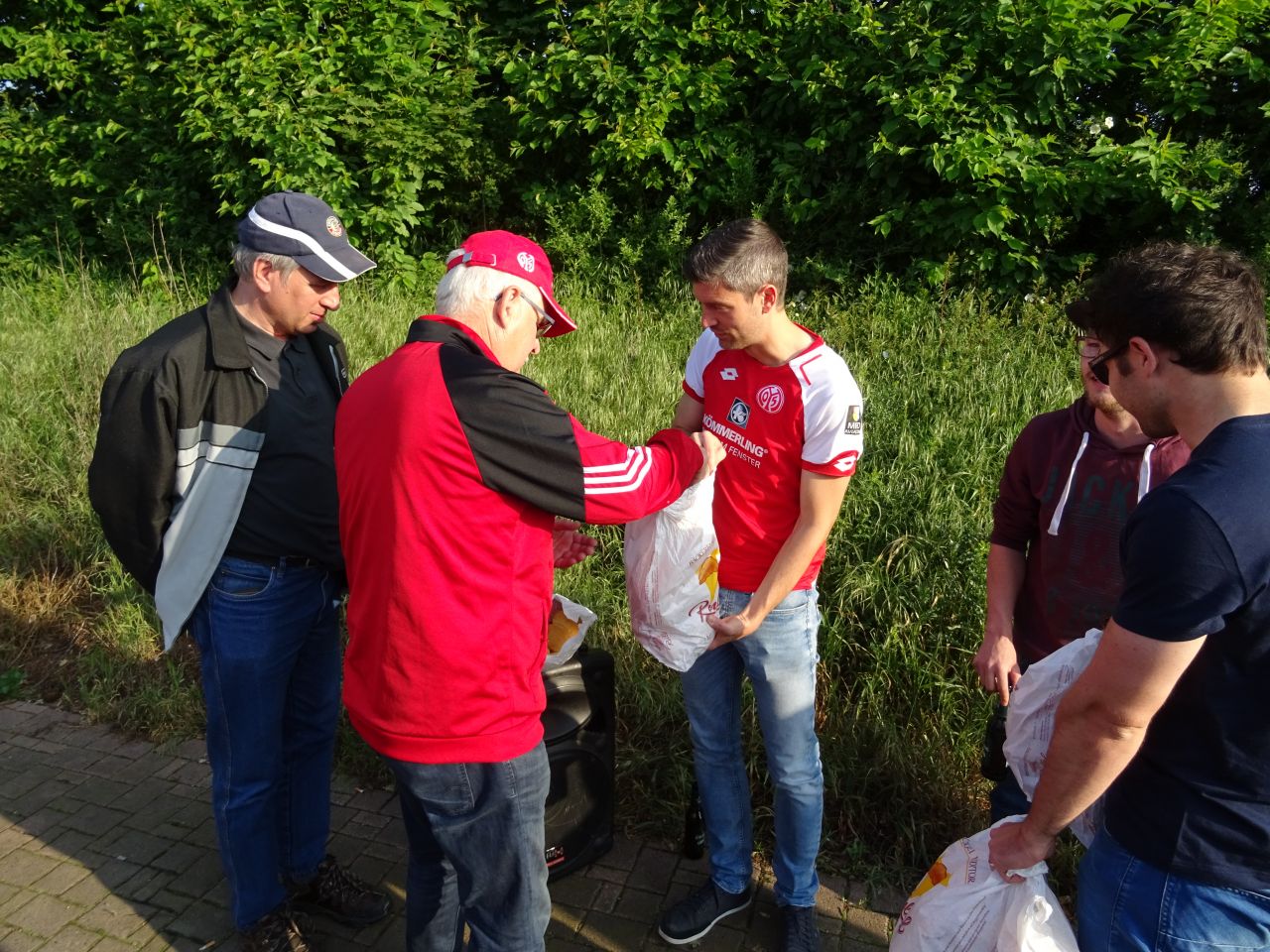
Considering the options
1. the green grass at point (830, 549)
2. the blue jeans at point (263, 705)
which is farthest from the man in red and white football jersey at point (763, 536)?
the blue jeans at point (263, 705)

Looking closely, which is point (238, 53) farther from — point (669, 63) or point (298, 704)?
point (298, 704)

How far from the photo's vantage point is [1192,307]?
55.0 inches

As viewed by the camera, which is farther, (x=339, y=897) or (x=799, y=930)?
(x=339, y=897)

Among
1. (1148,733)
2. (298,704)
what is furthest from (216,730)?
(1148,733)

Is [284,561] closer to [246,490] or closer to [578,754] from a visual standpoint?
[246,490]

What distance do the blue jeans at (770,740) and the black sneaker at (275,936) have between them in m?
1.37

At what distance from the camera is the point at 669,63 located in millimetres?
7074

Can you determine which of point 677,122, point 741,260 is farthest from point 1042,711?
point 677,122

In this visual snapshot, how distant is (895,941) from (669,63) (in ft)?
22.4

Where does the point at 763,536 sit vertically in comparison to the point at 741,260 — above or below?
below

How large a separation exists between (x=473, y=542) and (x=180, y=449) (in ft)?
3.86

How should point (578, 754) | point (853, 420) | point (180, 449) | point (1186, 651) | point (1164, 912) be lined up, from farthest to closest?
point (578, 754)
point (180, 449)
point (853, 420)
point (1164, 912)
point (1186, 651)

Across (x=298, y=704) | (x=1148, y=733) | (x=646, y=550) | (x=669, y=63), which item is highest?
(x=669, y=63)

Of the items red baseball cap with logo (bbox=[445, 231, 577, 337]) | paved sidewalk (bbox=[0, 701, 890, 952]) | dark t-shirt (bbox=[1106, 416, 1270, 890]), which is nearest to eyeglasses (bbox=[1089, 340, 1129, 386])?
dark t-shirt (bbox=[1106, 416, 1270, 890])
